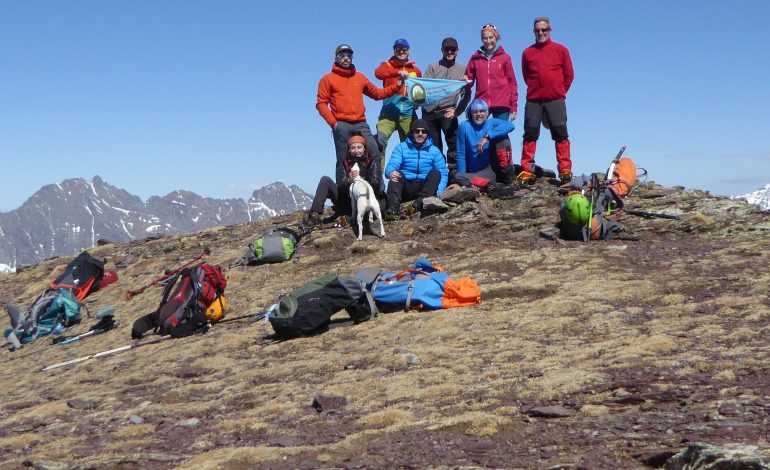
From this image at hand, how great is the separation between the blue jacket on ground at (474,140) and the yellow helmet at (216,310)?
26.1ft

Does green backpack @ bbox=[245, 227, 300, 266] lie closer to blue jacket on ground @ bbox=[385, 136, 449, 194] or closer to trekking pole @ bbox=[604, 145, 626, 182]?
blue jacket on ground @ bbox=[385, 136, 449, 194]

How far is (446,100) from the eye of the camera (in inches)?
745

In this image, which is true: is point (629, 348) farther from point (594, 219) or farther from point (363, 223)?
point (363, 223)

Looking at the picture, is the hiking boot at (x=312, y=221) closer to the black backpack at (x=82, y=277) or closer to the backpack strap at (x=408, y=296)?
the black backpack at (x=82, y=277)

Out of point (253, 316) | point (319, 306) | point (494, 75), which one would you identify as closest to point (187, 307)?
point (253, 316)

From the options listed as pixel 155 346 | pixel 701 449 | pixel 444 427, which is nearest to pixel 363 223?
pixel 155 346

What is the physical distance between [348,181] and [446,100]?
3.48 metres

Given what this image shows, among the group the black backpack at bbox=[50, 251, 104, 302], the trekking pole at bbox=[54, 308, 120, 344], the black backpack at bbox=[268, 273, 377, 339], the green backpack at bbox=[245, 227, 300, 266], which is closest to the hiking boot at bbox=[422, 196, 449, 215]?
the green backpack at bbox=[245, 227, 300, 266]

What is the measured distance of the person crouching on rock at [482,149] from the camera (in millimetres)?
18125

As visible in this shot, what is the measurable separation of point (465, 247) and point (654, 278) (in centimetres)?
499

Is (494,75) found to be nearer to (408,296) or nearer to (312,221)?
(312,221)

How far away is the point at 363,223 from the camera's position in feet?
59.7

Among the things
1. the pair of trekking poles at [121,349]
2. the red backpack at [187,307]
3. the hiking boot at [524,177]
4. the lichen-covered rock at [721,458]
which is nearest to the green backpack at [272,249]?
the red backpack at [187,307]

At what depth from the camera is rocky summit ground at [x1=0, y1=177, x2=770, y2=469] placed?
6086mm
